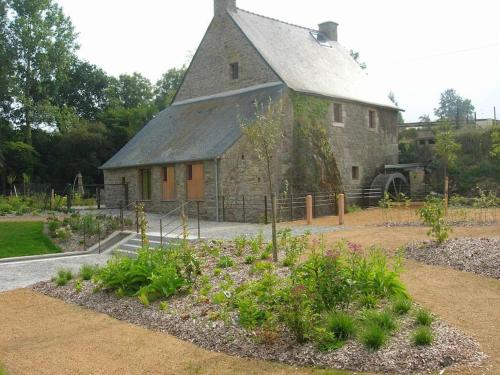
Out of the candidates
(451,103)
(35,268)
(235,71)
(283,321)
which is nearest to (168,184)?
(235,71)

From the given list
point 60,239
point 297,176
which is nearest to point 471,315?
point 60,239

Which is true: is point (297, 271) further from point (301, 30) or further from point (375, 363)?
point (301, 30)

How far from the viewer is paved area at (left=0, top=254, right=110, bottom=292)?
10555 mm

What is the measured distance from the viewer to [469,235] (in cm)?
1193

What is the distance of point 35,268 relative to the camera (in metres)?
12.1

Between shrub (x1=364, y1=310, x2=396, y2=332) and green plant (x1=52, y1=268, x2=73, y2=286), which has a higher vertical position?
shrub (x1=364, y1=310, x2=396, y2=332)

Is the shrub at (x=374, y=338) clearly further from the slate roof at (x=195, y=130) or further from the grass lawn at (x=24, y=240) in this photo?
the slate roof at (x=195, y=130)

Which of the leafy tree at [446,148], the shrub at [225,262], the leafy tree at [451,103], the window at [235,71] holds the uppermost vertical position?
the leafy tree at [451,103]

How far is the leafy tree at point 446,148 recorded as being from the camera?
26219 mm

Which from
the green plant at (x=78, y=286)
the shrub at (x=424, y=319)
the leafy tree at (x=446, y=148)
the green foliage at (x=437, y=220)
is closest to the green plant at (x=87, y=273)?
the green plant at (x=78, y=286)

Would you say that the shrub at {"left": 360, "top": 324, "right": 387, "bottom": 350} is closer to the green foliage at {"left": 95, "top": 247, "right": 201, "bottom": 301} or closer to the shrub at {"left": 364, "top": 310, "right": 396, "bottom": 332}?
the shrub at {"left": 364, "top": 310, "right": 396, "bottom": 332}

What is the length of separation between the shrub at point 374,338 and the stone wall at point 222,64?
1790 cm

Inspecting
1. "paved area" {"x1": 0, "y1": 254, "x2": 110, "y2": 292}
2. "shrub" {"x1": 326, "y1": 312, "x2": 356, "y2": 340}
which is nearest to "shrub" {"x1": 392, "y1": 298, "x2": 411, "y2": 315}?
"shrub" {"x1": 326, "y1": 312, "x2": 356, "y2": 340}

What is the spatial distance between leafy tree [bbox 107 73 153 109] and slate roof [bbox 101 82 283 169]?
20076mm
